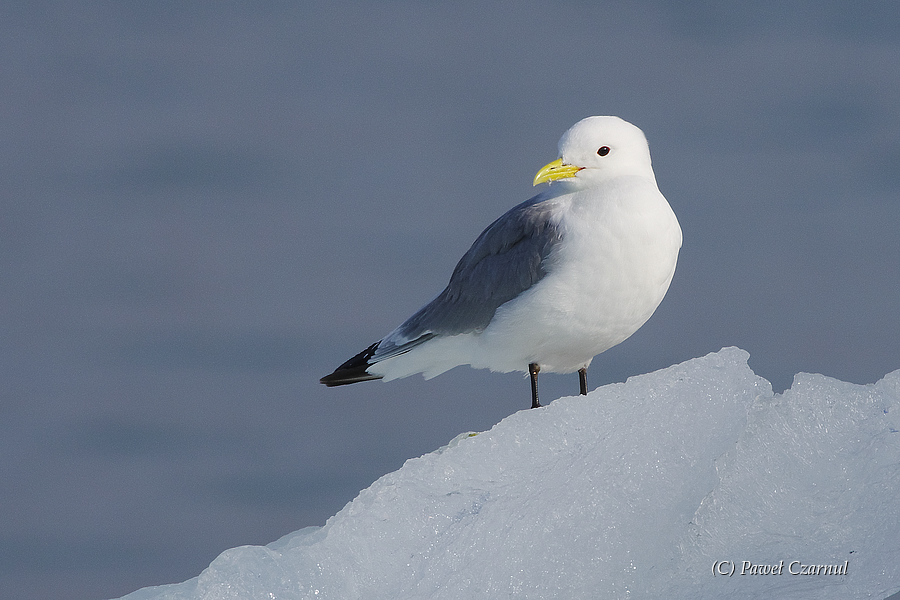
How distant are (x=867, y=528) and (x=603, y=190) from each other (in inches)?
86.8

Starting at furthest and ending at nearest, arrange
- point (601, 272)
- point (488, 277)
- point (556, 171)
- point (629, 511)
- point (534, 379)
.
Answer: point (488, 277) → point (534, 379) → point (556, 171) → point (601, 272) → point (629, 511)

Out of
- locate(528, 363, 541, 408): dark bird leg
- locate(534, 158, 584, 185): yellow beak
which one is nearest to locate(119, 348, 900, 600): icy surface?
locate(528, 363, 541, 408): dark bird leg

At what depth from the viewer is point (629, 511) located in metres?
5.18

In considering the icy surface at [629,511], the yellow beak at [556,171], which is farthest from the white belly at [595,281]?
the icy surface at [629,511]

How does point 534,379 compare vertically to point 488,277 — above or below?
below

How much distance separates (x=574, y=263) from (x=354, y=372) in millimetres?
1936

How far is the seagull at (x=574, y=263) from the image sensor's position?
20.2 ft

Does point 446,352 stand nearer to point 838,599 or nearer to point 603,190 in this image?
point 603,190

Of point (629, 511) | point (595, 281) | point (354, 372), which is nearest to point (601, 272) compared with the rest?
point (595, 281)

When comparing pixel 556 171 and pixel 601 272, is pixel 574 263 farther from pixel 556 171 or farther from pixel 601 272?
pixel 556 171

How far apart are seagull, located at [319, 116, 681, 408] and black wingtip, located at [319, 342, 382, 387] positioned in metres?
0.69

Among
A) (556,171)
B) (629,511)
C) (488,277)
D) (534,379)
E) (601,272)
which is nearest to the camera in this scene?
(629,511)

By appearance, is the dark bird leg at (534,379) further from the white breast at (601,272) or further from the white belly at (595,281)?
the white breast at (601,272)

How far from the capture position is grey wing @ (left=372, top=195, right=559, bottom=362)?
6.52 metres
